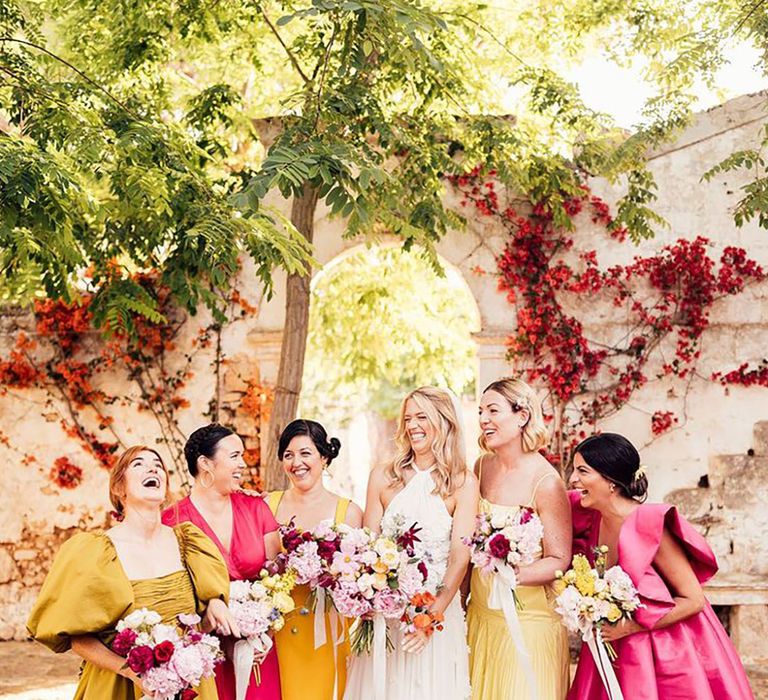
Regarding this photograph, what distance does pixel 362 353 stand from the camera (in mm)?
11719

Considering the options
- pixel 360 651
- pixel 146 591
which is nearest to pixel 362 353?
pixel 360 651

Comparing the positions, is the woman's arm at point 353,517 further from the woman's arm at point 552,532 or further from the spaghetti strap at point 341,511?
the woman's arm at point 552,532

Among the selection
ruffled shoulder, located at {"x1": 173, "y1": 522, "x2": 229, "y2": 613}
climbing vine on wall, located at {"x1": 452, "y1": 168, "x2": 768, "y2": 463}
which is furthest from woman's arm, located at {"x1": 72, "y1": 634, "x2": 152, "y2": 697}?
climbing vine on wall, located at {"x1": 452, "y1": 168, "x2": 768, "y2": 463}

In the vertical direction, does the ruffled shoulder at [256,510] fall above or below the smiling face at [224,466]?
below

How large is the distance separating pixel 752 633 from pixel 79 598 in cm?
602

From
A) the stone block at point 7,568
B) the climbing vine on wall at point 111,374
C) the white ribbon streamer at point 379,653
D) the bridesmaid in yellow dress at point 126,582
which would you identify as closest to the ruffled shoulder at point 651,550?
the white ribbon streamer at point 379,653

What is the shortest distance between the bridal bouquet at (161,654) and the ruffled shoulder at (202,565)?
351mm

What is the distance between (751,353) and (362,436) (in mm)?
10837

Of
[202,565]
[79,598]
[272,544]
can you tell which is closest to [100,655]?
[79,598]

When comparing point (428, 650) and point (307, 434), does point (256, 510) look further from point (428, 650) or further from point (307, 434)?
point (428, 650)

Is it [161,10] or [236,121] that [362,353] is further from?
[161,10]

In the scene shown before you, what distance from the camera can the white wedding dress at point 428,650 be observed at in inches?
166

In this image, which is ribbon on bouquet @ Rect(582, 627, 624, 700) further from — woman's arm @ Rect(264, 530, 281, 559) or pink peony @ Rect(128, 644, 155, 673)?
pink peony @ Rect(128, 644, 155, 673)

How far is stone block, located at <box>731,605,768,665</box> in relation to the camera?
7449 mm
